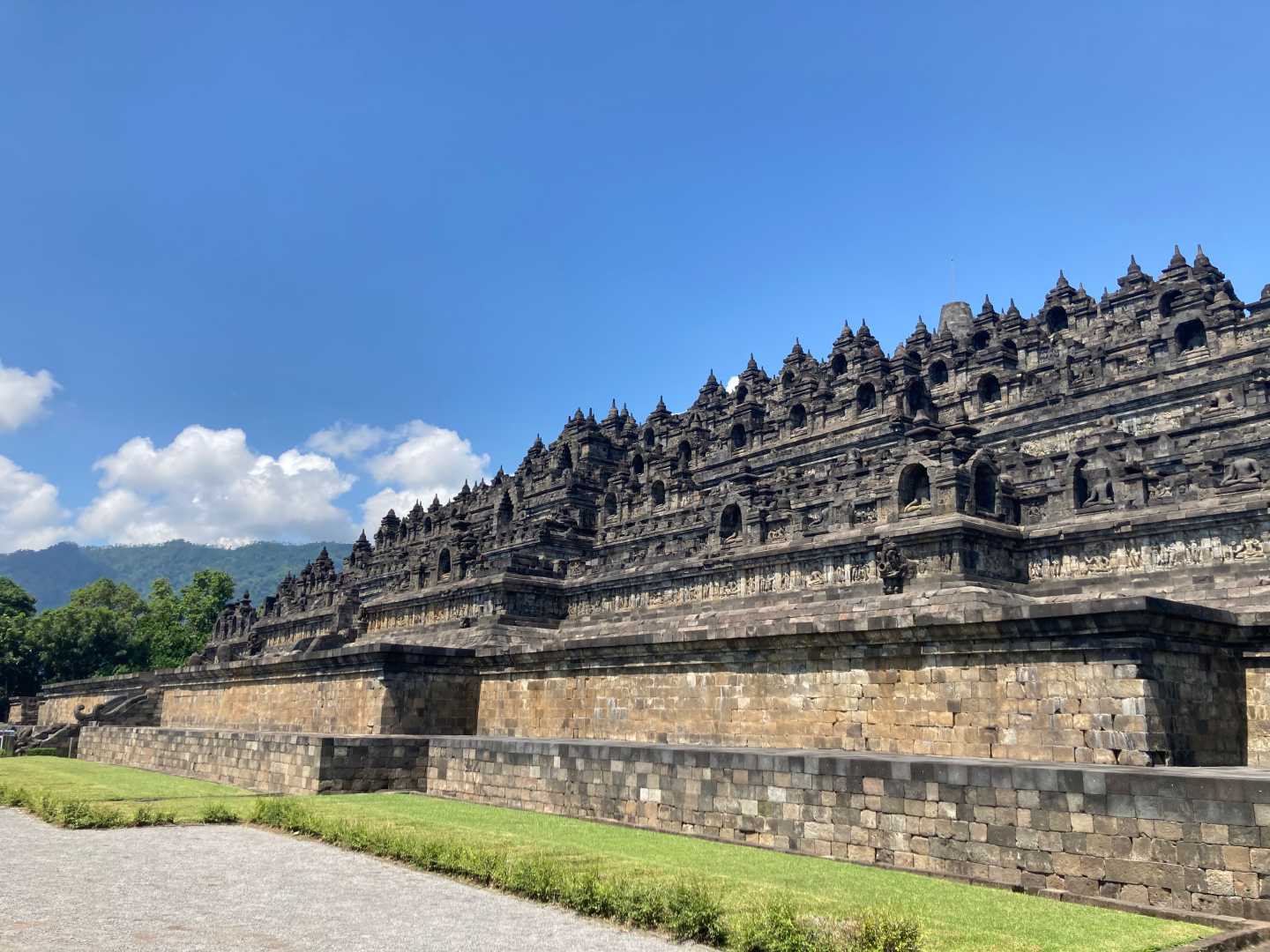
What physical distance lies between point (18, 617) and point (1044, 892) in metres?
88.8

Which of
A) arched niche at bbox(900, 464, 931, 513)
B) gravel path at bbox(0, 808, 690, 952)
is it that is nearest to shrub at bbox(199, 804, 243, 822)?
gravel path at bbox(0, 808, 690, 952)

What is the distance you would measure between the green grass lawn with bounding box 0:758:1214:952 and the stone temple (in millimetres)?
708

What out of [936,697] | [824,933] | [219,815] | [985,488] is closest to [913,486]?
[985,488]

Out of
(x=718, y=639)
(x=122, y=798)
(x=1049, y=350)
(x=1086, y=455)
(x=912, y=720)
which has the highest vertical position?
(x=1049, y=350)

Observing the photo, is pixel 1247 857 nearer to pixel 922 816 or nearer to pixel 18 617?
pixel 922 816

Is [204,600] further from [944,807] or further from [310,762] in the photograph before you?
[944,807]

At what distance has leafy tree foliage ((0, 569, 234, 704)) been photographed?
7519 cm

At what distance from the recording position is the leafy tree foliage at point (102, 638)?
247 ft

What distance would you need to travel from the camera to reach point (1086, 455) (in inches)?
1088

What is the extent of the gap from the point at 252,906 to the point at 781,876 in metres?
6.12

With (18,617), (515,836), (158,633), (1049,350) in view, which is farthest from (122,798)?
(18,617)

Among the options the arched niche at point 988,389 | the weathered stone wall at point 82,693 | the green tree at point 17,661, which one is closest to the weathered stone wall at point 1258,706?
the arched niche at point 988,389

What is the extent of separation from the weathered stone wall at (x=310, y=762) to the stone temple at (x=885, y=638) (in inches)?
3.5

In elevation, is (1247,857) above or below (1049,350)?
below
